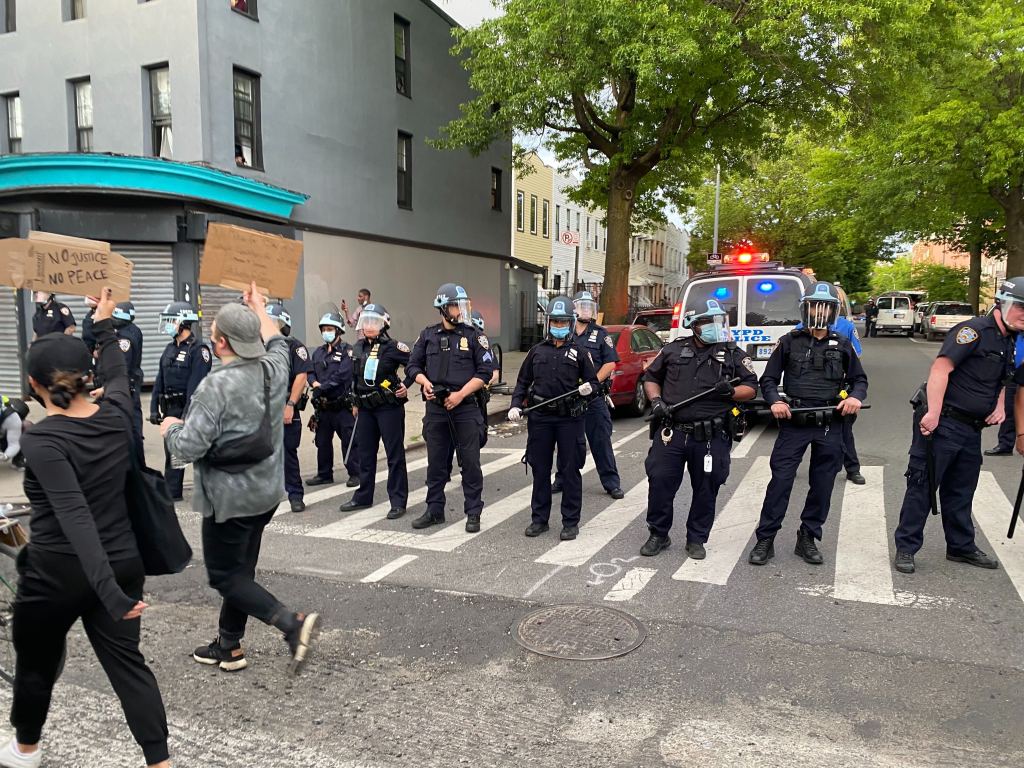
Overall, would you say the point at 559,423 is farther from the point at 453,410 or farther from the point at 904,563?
the point at 904,563

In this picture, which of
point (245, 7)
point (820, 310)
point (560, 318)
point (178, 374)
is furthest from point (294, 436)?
point (245, 7)

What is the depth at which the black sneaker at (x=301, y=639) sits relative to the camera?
3.55m

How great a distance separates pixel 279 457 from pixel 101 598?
1.29m

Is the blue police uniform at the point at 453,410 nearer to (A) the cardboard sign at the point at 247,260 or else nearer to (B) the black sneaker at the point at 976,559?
(A) the cardboard sign at the point at 247,260

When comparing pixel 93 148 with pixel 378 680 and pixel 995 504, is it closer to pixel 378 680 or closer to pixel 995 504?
pixel 378 680

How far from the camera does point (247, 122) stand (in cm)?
1577

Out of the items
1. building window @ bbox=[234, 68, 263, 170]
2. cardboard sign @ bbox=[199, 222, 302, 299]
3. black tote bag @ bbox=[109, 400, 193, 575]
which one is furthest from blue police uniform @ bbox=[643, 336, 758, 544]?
building window @ bbox=[234, 68, 263, 170]

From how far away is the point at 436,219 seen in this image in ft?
72.7

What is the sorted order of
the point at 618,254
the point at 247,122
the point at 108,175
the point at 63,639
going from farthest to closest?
1. the point at 618,254
2. the point at 247,122
3. the point at 108,175
4. the point at 63,639

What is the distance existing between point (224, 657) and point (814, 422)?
13.2ft

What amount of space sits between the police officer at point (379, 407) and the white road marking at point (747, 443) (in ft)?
14.4

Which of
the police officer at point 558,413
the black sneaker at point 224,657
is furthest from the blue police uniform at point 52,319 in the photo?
the black sneaker at point 224,657

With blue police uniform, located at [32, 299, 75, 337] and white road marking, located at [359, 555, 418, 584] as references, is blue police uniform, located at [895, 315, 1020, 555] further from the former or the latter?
blue police uniform, located at [32, 299, 75, 337]

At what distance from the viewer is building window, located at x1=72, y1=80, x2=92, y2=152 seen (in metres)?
16.1
